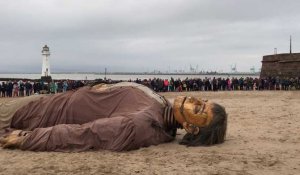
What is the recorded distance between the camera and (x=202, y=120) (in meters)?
9.74

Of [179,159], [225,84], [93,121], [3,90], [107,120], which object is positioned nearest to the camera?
[179,159]

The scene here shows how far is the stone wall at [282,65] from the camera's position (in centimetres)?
4219

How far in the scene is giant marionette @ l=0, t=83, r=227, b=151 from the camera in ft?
30.3

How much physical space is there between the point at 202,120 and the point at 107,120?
1.91 metres

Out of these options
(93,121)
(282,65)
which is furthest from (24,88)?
(282,65)

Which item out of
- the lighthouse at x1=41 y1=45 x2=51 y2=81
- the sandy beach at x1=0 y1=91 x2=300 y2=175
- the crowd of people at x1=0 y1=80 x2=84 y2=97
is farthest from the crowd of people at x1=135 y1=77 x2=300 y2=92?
the sandy beach at x1=0 y1=91 x2=300 y2=175

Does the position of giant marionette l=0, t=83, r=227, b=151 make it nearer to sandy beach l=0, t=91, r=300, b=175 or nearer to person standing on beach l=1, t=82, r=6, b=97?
sandy beach l=0, t=91, r=300, b=175

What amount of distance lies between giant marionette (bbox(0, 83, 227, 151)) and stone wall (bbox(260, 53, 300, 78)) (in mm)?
33561

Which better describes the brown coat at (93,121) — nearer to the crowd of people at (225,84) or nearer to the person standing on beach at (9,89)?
the person standing on beach at (9,89)

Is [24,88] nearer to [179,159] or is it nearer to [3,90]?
[3,90]

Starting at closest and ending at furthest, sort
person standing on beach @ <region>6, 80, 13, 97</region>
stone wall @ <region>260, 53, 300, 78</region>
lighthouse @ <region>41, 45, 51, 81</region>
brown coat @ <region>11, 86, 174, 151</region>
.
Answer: brown coat @ <region>11, 86, 174, 151</region>
person standing on beach @ <region>6, 80, 13, 97</region>
lighthouse @ <region>41, 45, 51, 81</region>
stone wall @ <region>260, 53, 300, 78</region>

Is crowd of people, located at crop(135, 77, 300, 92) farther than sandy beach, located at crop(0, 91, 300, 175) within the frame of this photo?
Yes

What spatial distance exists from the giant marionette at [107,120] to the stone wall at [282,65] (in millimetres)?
33561

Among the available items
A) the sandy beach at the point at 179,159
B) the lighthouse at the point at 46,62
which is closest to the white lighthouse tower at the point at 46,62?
the lighthouse at the point at 46,62
